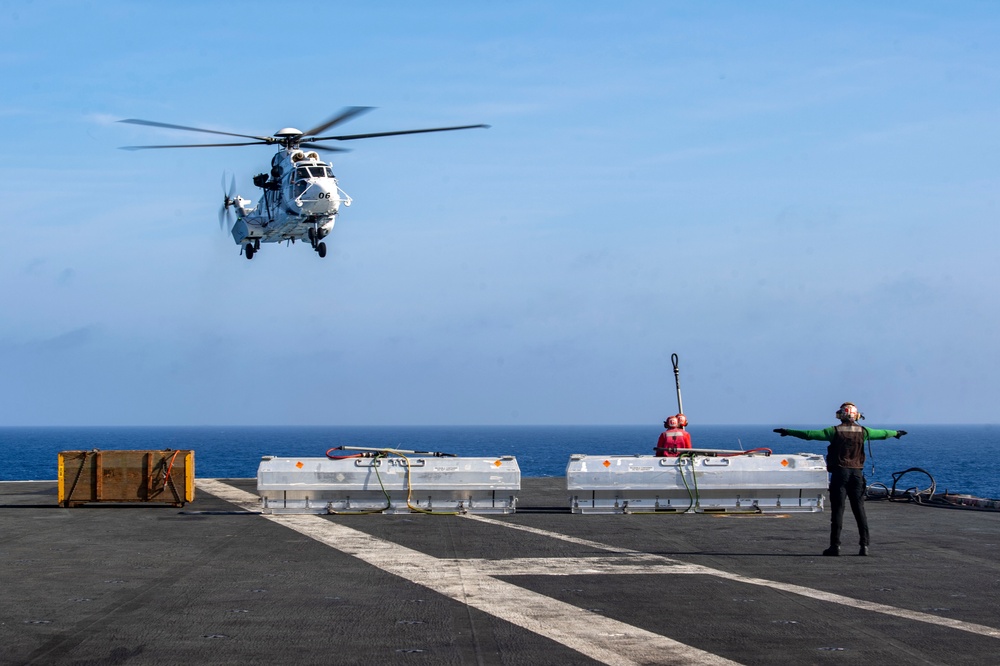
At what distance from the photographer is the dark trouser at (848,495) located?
15.3 meters

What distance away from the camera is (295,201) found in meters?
34.7

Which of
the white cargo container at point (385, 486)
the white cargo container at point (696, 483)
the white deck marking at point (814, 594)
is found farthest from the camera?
the white cargo container at point (696, 483)

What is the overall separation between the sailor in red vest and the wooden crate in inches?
417

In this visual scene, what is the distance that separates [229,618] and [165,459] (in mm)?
13997

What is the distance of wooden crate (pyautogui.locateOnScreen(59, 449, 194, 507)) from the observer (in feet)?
76.4

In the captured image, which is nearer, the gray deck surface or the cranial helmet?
the gray deck surface

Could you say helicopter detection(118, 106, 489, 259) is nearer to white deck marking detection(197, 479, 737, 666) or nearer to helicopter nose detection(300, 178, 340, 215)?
helicopter nose detection(300, 178, 340, 215)

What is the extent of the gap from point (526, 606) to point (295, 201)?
25804 mm

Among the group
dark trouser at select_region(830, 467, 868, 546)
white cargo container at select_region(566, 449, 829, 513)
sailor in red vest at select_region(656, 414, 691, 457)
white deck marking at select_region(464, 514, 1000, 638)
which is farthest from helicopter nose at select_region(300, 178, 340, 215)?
dark trouser at select_region(830, 467, 868, 546)

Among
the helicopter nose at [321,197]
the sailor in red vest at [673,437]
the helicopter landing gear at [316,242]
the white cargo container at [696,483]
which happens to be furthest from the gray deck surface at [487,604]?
the helicopter landing gear at [316,242]

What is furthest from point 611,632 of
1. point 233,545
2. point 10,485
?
point 10,485

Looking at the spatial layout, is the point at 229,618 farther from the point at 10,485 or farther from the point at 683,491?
the point at 10,485

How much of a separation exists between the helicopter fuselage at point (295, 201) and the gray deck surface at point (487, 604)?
1669cm

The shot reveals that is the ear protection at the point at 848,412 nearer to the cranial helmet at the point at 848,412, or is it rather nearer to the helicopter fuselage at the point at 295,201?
the cranial helmet at the point at 848,412
